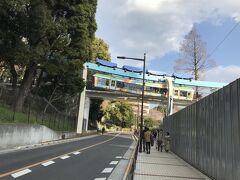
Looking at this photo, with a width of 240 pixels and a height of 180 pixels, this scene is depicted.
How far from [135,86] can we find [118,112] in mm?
47746

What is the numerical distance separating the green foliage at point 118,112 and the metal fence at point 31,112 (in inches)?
2668

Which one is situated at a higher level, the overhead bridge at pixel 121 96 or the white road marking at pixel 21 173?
the overhead bridge at pixel 121 96

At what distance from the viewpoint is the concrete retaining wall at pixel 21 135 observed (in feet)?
82.0

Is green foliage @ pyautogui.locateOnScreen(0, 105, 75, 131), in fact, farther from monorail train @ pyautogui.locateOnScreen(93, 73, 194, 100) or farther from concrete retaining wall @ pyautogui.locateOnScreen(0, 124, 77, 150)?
monorail train @ pyautogui.locateOnScreen(93, 73, 194, 100)

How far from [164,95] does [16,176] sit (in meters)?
65.1

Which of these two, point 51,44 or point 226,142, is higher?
point 51,44

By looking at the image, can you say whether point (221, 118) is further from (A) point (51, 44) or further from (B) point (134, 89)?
(B) point (134, 89)

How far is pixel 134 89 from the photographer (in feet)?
250

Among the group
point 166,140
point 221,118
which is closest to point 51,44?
point 166,140

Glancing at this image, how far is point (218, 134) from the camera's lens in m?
13.1

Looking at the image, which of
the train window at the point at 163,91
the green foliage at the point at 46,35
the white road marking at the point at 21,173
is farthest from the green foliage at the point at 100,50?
the white road marking at the point at 21,173

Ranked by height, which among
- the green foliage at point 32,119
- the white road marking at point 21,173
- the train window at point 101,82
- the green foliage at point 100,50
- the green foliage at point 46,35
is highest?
the green foliage at point 100,50

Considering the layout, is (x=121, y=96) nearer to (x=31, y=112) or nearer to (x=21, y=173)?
(x=31, y=112)

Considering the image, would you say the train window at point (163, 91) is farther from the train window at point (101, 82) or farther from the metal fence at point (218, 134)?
the metal fence at point (218, 134)
